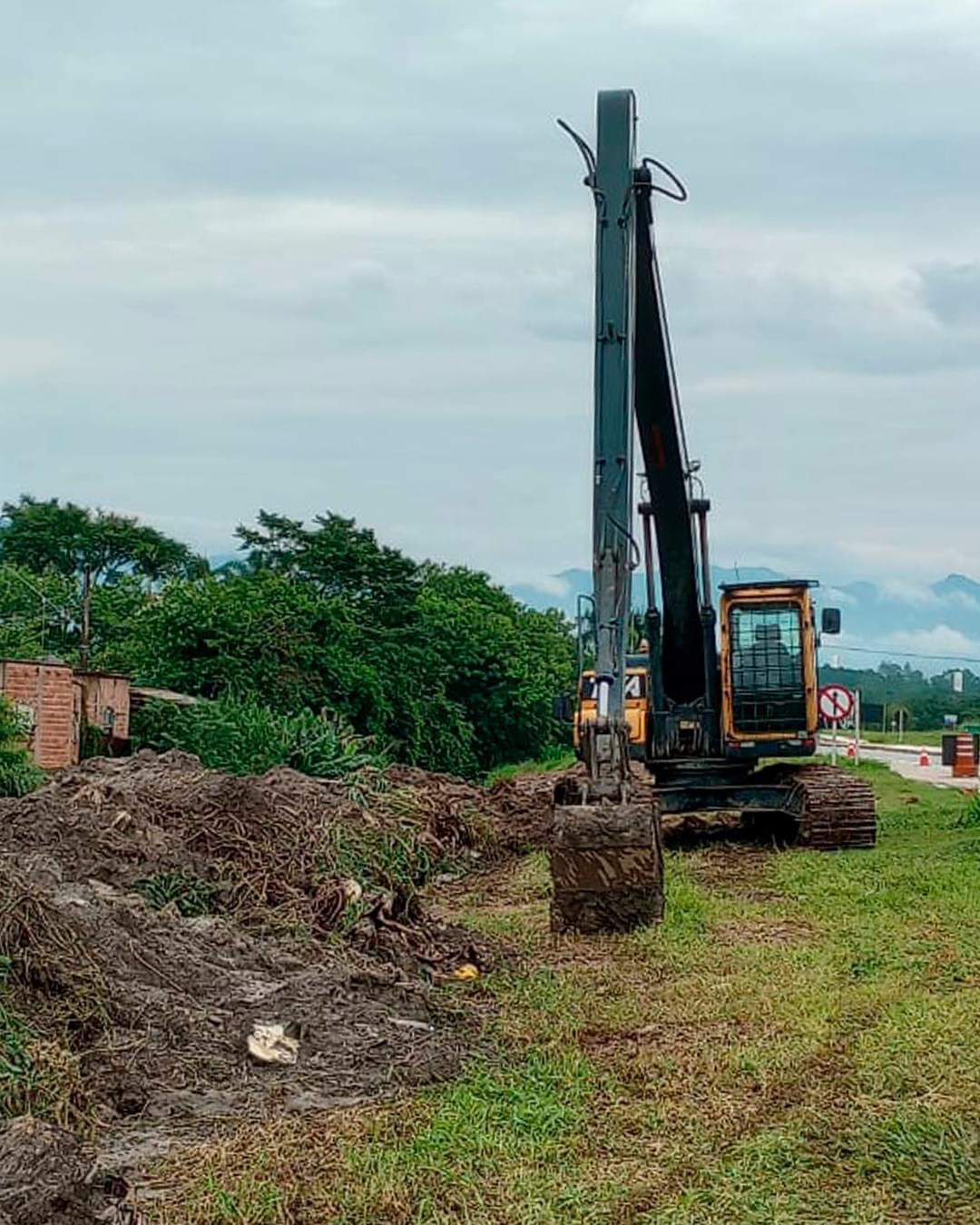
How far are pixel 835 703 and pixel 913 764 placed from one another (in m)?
7.92

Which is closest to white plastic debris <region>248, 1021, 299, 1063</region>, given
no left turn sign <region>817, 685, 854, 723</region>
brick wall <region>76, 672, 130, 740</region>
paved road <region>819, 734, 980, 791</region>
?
paved road <region>819, 734, 980, 791</region>

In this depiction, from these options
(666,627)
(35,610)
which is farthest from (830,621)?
(35,610)

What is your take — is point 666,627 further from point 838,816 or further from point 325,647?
point 325,647

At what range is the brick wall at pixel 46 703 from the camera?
24984 millimetres

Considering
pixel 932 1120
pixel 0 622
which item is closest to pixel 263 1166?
pixel 932 1120

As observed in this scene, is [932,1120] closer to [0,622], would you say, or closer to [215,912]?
[215,912]

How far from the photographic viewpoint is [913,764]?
34281 mm

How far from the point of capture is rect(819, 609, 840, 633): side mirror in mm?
16359

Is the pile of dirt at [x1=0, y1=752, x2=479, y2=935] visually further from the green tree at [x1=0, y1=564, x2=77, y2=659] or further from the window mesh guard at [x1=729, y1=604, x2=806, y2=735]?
the green tree at [x1=0, y1=564, x2=77, y2=659]

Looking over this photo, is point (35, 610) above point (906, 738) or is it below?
above

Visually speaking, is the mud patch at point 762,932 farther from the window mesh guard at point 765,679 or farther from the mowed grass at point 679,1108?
the window mesh guard at point 765,679

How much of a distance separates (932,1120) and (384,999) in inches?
129

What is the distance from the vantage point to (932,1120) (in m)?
6.03

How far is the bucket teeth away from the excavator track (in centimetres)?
556
